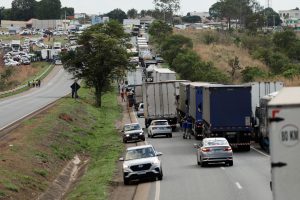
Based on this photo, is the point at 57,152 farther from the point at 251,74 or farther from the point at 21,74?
the point at 21,74

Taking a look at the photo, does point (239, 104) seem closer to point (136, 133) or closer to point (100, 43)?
point (136, 133)

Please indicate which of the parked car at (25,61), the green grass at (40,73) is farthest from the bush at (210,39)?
the parked car at (25,61)

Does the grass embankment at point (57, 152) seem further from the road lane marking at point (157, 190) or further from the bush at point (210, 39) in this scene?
the bush at point (210, 39)

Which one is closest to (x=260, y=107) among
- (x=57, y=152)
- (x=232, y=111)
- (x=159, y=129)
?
(x=232, y=111)

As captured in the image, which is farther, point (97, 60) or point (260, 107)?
point (97, 60)

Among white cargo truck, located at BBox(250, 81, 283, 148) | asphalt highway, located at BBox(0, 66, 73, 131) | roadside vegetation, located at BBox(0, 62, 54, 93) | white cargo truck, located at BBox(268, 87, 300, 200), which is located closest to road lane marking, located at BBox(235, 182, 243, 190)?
white cargo truck, located at BBox(250, 81, 283, 148)

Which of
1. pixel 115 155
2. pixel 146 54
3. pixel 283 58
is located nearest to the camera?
pixel 115 155

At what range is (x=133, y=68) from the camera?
87.4m

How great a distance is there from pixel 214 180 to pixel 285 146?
693 inches

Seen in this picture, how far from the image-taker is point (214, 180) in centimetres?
2853

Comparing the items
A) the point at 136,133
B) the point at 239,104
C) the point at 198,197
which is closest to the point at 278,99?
the point at 198,197

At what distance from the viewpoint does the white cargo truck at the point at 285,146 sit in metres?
11.0

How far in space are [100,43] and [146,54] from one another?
2499 inches

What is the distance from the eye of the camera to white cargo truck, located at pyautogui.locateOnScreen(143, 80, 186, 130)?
5994cm
